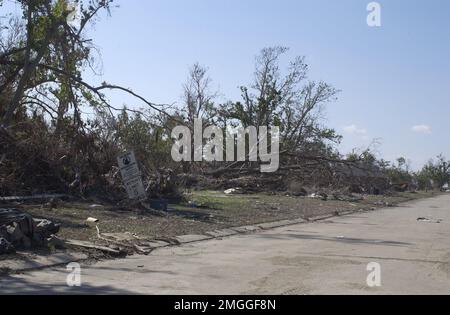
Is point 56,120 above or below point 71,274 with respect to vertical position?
above

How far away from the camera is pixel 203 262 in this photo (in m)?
11.0

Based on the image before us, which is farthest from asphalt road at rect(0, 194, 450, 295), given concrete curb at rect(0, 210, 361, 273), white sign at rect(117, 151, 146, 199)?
white sign at rect(117, 151, 146, 199)

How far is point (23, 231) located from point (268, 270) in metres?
4.90

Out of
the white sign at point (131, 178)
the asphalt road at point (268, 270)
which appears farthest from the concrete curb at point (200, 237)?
the white sign at point (131, 178)

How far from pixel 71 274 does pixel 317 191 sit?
33634mm

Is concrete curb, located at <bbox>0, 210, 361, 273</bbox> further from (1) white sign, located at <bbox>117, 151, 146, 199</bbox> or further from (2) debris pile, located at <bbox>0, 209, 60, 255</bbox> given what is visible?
(1) white sign, located at <bbox>117, 151, 146, 199</bbox>

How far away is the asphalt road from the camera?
8320mm

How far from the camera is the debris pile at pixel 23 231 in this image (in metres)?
10.9

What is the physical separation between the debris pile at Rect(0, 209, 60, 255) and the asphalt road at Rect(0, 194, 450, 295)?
1723mm

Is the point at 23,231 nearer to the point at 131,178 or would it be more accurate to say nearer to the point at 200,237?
the point at 200,237

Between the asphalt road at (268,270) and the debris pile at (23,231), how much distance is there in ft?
5.65

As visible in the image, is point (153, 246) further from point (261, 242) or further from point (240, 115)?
point (240, 115)

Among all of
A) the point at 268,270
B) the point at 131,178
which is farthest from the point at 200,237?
the point at 131,178
